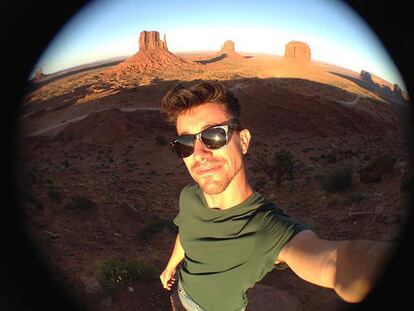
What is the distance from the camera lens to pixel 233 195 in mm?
1428

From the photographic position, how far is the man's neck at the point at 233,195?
143cm

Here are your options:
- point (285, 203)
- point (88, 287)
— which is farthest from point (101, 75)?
point (88, 287)

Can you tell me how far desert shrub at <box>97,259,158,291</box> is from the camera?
156 inches

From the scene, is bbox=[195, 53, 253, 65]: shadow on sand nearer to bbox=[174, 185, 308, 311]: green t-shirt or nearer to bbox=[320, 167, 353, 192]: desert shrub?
bbox=[320, 167, 353, 192]: desert shrub

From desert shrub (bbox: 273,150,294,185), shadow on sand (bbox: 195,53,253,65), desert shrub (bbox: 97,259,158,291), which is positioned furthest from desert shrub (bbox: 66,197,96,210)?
shadow on sand (bbox: 195,53,253,65)

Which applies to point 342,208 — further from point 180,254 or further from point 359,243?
point 359,243

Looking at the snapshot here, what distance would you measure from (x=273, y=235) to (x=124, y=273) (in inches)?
132

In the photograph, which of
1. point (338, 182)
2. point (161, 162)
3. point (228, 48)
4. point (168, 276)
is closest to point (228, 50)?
point (228, 48)

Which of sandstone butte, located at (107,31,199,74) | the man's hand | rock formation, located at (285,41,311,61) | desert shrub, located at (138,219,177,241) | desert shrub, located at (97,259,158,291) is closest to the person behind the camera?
the man's hand

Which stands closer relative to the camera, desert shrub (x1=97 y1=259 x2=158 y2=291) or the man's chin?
the man's chin

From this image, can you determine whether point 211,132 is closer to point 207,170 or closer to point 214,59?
point 207,170

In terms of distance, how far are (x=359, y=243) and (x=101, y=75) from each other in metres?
32.1

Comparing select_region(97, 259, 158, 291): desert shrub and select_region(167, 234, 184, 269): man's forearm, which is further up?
select_region(167, 234, 184, 269): man's forearm

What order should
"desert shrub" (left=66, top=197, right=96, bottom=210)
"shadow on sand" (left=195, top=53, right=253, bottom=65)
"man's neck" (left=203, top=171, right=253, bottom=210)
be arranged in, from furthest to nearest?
"shadow on sand" (left=195, top=53, right=253, bottom=65) < "desert shrub" (left=66, top=197, right=96, bottom=210) < "man's neck" (left=203, top=171, right=253, bottom=210)
